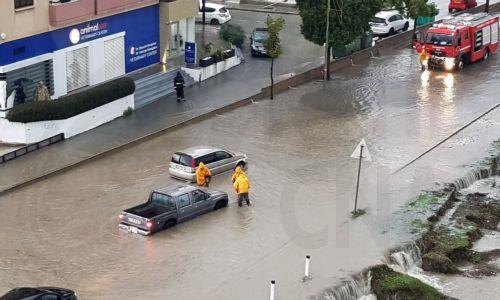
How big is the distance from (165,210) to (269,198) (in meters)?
5.26

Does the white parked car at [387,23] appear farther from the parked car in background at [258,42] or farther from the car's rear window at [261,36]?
the parked car in background at [258,42]

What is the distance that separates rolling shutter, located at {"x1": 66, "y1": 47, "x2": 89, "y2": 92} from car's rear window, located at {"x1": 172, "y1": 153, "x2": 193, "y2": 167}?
10376 millimetres

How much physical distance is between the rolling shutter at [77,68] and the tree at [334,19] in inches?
502

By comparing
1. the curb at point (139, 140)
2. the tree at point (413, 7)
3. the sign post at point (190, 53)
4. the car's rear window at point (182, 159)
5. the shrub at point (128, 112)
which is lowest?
the curb at point (139, 140)

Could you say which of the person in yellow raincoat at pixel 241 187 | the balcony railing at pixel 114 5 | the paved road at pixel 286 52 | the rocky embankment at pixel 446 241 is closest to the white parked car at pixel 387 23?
the paved road at pixel 286 52

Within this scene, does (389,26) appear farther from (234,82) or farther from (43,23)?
(43,23)

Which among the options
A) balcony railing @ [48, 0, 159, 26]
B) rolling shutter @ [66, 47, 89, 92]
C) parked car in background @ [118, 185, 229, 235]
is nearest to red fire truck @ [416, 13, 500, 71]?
balcony railing @ [48, 0, 159, 26]

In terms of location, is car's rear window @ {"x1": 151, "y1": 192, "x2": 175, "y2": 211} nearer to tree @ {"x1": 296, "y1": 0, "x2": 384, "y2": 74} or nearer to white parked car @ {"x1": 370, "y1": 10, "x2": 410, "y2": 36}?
tree @ {"x1": 296, "y1": 0, "x2": 384, "y2": 74}

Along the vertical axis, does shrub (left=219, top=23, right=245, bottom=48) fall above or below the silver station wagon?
above

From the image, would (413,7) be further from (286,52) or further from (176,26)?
(176,26)

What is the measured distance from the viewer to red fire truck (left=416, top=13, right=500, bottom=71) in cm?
5631

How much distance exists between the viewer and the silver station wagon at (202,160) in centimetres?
3744

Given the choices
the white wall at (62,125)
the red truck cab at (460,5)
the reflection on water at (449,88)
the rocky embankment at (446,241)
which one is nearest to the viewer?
the rocky embankment at (446,241)

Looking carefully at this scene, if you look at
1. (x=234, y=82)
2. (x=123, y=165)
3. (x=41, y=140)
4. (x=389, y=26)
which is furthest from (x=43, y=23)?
(x=389, y=26)
